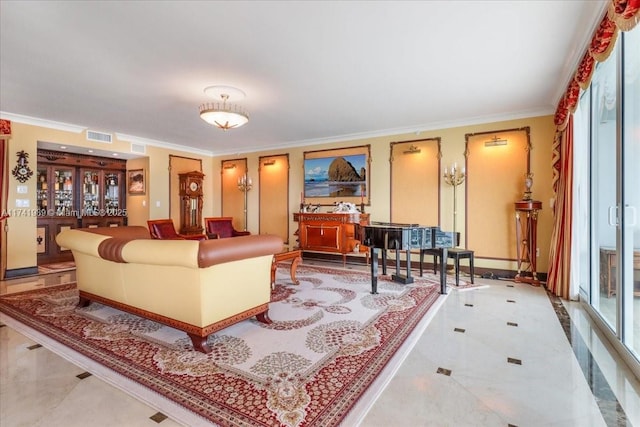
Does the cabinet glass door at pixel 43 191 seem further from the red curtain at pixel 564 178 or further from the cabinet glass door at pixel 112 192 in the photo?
the red curtain at pixel 564 178

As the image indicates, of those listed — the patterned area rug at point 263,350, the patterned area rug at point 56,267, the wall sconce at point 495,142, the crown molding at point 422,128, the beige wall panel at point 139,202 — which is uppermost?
the crown molding at point 422,128

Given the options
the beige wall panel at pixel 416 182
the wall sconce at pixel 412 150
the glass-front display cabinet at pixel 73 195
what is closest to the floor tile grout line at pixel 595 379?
the beige wall panel at pixel 416 182

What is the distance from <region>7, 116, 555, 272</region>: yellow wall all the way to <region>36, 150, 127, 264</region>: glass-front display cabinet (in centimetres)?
38

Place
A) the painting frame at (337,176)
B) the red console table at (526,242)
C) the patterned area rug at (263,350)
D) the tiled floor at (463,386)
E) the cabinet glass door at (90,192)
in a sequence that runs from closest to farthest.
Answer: the tiled floor at (463,386) → the patterned area rug at (263,350) → the red console table at (526,242) → the painting frame at (337,176) → the cabinet glass door at (90,192)

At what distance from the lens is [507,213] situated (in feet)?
17.5

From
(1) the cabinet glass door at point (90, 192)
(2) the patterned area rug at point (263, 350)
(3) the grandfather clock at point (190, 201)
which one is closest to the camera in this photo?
(2) the patterned area rug at point (263, 350)

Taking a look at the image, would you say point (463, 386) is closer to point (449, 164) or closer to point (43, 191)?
point (449, 164)

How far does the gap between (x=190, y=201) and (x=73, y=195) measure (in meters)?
2.42

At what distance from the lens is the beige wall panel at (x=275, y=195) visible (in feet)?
25.3

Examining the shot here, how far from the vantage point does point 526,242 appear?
5062mm

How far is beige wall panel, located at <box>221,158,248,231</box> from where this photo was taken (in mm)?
8422

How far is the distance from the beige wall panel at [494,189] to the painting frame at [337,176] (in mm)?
2012

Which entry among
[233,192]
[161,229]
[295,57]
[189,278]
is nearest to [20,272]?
[161,229]

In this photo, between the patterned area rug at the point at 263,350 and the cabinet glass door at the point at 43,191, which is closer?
the patterned area rug at the point at 263,350
